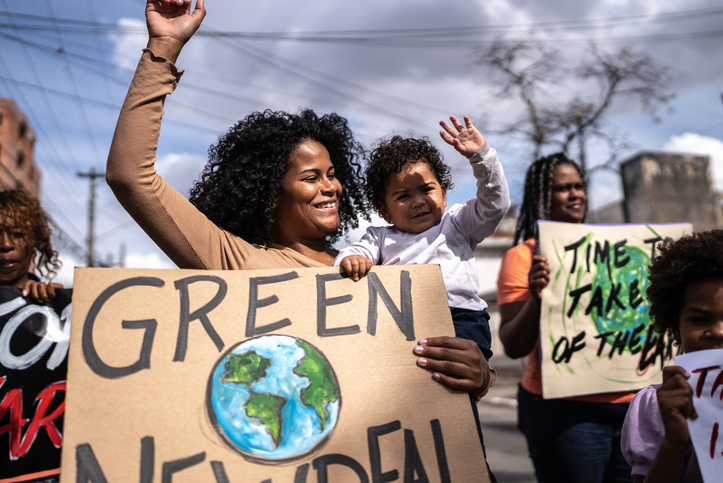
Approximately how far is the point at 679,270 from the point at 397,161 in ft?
3.33

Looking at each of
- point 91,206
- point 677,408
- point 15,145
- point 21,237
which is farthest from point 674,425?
point 15,145

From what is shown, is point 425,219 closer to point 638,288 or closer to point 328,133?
point 328,133

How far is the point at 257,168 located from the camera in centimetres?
204

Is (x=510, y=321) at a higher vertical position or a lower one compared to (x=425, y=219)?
lower

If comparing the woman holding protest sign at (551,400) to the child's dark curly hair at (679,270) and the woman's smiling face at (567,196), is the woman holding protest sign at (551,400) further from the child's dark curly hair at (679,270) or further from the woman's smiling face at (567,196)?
the child's dark curly hair at (679,270)

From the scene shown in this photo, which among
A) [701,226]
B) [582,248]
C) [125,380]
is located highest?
[701,226]

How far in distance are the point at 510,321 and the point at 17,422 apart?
6.28ft

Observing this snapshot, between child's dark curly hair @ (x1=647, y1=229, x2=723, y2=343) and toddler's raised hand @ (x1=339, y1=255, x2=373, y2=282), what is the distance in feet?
2.92

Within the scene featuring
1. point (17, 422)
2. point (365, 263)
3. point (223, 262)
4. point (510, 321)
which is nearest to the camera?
point (365, 263)

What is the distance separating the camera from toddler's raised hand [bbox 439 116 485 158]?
71.4 inches

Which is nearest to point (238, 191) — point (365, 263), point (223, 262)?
point (223, 262)

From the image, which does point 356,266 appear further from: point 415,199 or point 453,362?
point 415,199

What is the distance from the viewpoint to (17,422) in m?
1.82

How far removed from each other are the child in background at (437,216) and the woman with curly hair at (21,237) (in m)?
1.26
